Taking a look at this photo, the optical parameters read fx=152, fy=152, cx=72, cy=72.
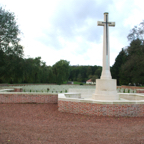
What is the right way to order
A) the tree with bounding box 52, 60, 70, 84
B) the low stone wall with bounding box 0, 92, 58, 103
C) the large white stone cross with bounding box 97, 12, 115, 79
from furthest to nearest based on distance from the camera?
the tree with bounding box 52, 60, 70, 84 < the low stone wall with bounding box 0, 92, 58, 103 < the large white stone cross with bounding box 97, 12, 115, 79

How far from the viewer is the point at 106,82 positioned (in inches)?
308

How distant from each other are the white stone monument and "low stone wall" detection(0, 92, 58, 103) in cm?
240

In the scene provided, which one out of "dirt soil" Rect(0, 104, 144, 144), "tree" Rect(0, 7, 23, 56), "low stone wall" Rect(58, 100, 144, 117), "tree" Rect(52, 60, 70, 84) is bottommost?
"dirt soil" Rect(0, 104, 144, 144)

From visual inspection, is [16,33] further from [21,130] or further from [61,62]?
[61,62]

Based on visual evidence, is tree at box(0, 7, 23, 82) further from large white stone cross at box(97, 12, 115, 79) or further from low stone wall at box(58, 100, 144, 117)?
low stone wall at box(58, 100, 144, 117)

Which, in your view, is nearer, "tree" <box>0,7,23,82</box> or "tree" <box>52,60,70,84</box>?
"tree" <box>0,7,23,82</box>

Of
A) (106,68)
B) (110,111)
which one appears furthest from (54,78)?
(110,111)

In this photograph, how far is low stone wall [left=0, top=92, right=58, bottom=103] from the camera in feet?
28.0

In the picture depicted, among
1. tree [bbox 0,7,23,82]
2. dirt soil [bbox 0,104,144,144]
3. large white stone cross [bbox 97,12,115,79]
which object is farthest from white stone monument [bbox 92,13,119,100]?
tree [bbox 0,7,23,82]

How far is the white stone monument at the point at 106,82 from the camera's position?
7739 millimetres

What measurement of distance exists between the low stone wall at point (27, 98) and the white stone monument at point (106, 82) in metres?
2.40

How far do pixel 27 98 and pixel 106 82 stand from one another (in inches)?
175

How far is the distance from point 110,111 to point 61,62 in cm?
2735

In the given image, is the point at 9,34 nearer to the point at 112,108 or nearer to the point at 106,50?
the point at 106,50
